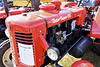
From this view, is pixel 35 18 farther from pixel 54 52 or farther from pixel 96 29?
pixel 96 29

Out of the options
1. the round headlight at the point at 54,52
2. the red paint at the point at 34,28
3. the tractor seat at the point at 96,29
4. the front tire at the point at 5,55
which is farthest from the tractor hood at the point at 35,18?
→ the front tire at the point at 5,55

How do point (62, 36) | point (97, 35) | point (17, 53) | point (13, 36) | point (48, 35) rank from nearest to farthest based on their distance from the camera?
point (13, 36), point (17, 53), point (48, 35), point (62, 36), point (97, 35)

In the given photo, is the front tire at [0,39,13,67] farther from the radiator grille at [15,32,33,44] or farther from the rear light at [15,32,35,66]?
the radiator grille at [15,32,33,44]

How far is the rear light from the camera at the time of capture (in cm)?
147

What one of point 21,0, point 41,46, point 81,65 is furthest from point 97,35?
point 21,0

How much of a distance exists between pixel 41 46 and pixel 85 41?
1599 millimetres

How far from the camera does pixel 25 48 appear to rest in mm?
1524

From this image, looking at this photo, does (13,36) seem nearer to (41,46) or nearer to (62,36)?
(41,46)

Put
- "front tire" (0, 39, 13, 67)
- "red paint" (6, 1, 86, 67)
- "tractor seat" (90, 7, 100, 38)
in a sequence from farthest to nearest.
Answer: "tractor seat" (90, 7, 100, 38) < "front tire" (0, 39, 13, 67) < "red paint" (6, 1, 86, 67)

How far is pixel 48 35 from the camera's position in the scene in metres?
1.87

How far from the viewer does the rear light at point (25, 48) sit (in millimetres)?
1466

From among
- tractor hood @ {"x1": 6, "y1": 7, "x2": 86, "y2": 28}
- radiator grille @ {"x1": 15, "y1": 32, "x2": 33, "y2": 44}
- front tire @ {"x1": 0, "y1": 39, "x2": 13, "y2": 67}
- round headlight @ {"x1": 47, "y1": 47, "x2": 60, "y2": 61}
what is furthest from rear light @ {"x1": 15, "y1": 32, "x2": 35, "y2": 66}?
front tire @ {"x1": 0, "y1": 39, "x2": 13, "y2": 67}

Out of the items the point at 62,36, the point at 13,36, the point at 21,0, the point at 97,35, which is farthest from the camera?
the point at 21,0

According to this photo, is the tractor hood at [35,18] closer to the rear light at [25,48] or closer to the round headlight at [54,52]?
the rear light at [25,48]
